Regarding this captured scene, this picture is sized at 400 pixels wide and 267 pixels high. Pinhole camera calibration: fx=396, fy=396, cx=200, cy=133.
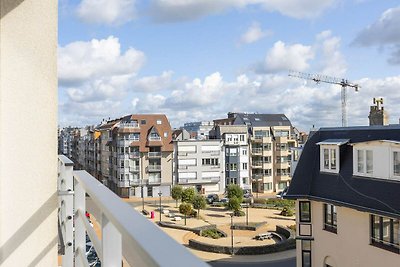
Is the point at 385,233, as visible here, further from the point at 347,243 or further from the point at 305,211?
the point at 305,211

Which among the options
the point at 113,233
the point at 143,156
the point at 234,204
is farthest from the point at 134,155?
the point at 113,233

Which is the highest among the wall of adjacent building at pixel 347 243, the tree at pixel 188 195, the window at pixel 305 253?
the wall of adjacent building at pixel 347 243

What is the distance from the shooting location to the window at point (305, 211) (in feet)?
39.2

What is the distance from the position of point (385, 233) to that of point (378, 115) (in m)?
7.74

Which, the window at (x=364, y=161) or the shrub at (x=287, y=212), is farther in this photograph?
the shrub at (x=287, y=212)

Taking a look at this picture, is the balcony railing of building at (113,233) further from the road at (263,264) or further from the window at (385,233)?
the road at (263,264)

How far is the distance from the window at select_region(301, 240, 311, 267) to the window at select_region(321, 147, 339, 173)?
2.32m

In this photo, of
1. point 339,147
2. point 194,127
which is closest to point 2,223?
point 339,147

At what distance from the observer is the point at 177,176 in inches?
1714

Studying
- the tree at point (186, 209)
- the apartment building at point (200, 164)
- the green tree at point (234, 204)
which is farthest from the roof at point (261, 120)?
the tree at point (186, 209)

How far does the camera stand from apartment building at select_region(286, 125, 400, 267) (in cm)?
910

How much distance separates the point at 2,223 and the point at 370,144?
9.81m

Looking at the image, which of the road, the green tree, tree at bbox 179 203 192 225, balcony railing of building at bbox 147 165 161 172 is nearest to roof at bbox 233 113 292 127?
balcony railing of building at bbox 147 165 161 172

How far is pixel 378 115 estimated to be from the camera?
51.4ft
